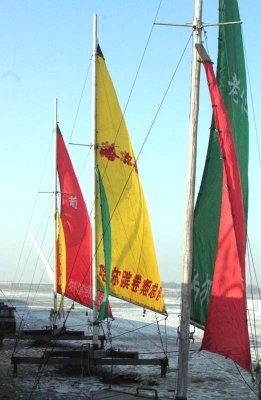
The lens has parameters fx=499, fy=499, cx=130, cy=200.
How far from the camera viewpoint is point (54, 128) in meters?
25.0

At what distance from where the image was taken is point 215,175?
9398 mm

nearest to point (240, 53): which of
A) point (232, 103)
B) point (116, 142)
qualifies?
point (232, 103)

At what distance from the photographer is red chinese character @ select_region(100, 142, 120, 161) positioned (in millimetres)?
17109

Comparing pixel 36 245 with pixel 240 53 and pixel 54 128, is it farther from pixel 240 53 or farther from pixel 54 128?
pixel 240 53

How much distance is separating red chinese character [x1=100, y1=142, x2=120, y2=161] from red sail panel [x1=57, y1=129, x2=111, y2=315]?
5.25m

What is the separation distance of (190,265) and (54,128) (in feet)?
58.0

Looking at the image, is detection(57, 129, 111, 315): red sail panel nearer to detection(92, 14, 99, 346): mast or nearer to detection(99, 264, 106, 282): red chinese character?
detection(99, 264, 106, 282): red chinese character

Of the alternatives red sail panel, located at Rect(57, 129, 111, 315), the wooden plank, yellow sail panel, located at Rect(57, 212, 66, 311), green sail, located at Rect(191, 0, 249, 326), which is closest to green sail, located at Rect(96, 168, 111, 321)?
red sail panel, located at Rect(57, 129, 111, 315)

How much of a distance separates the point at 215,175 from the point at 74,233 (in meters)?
14.1

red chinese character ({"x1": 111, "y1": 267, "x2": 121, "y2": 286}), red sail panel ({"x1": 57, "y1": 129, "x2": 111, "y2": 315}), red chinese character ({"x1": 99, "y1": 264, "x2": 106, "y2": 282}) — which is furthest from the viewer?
red sail panel ({"x1": 57, "y1": 129, "x2": 111, "y2": 315})

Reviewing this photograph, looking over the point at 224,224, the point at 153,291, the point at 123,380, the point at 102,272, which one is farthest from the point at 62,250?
the point at 224,224

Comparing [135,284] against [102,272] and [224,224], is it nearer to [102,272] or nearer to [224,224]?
[102,272]

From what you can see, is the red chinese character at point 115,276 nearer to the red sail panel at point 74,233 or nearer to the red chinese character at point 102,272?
the red chinese character at point 102,272

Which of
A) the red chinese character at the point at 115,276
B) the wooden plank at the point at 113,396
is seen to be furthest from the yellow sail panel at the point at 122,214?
the wooden plank at the point at 113,396
